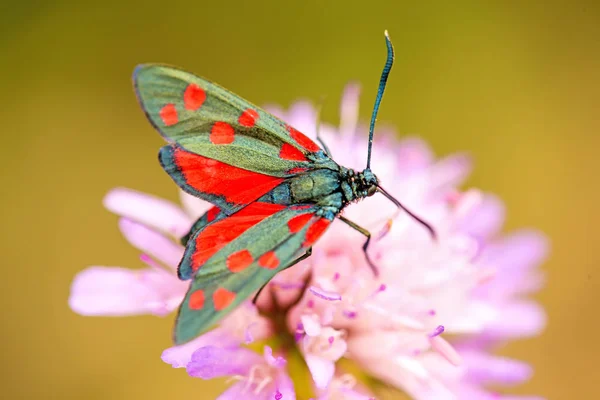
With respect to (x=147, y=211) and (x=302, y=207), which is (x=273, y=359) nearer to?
(x=302, y=207)

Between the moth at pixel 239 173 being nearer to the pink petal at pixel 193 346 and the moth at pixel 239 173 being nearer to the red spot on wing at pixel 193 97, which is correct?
the red spot on wing at pixel 193 97

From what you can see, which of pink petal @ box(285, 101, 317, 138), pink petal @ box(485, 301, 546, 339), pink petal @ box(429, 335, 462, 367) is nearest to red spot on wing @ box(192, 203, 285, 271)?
pink petal @ box(429, 335, 462, 367)

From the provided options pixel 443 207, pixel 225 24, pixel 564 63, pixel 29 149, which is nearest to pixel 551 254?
pixel 564 63

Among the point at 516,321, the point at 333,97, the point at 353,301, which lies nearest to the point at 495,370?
the point at 516,321

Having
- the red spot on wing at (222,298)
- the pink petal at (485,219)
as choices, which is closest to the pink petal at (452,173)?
the pink petal at (485,219)

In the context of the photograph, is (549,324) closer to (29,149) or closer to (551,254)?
(551,254)
